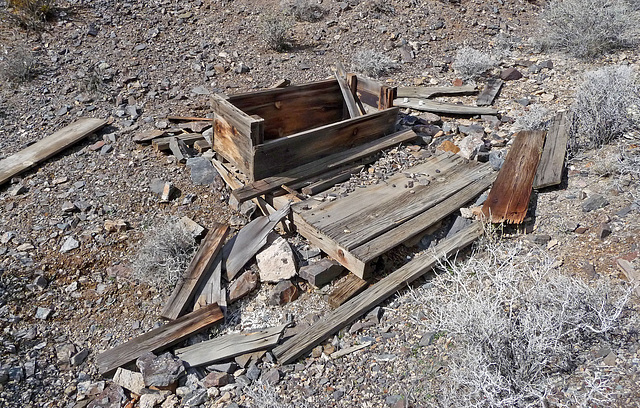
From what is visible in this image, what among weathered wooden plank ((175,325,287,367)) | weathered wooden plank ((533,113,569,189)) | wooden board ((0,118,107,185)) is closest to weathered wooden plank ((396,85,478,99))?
weathered wooden plank ((533,113,569,189))

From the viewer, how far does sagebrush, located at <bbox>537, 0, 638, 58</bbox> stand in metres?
7.32

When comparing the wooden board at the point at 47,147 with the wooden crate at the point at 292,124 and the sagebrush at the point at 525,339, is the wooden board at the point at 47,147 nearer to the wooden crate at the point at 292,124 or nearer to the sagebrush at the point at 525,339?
the wooden crate at the point at 292,124

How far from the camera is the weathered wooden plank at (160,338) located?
3524 mm

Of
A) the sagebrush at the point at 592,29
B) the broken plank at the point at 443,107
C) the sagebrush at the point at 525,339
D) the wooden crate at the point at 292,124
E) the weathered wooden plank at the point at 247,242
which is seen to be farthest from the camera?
the sagebrush at the point at 592,29

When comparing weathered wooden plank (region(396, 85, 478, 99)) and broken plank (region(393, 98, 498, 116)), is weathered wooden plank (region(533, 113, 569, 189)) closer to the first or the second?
broken plank (region(393, 98, 498, 116))

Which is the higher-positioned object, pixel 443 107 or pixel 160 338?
pixel 443 107

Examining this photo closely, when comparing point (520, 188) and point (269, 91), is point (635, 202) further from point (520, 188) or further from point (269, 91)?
point (269, 91)

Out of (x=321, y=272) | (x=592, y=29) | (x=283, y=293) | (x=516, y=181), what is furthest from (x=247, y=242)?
(x=592, y=29)

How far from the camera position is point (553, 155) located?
199 inches

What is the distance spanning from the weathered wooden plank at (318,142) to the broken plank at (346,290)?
4.84 ft

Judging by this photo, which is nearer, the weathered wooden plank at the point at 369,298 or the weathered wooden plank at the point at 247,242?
the weathered wooden plank at the point at 369,298

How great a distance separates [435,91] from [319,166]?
2656mm

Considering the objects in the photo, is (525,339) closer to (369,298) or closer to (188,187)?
(369,298)

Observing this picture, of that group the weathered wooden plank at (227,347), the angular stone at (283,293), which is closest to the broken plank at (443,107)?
the angular stone at (283,293)
